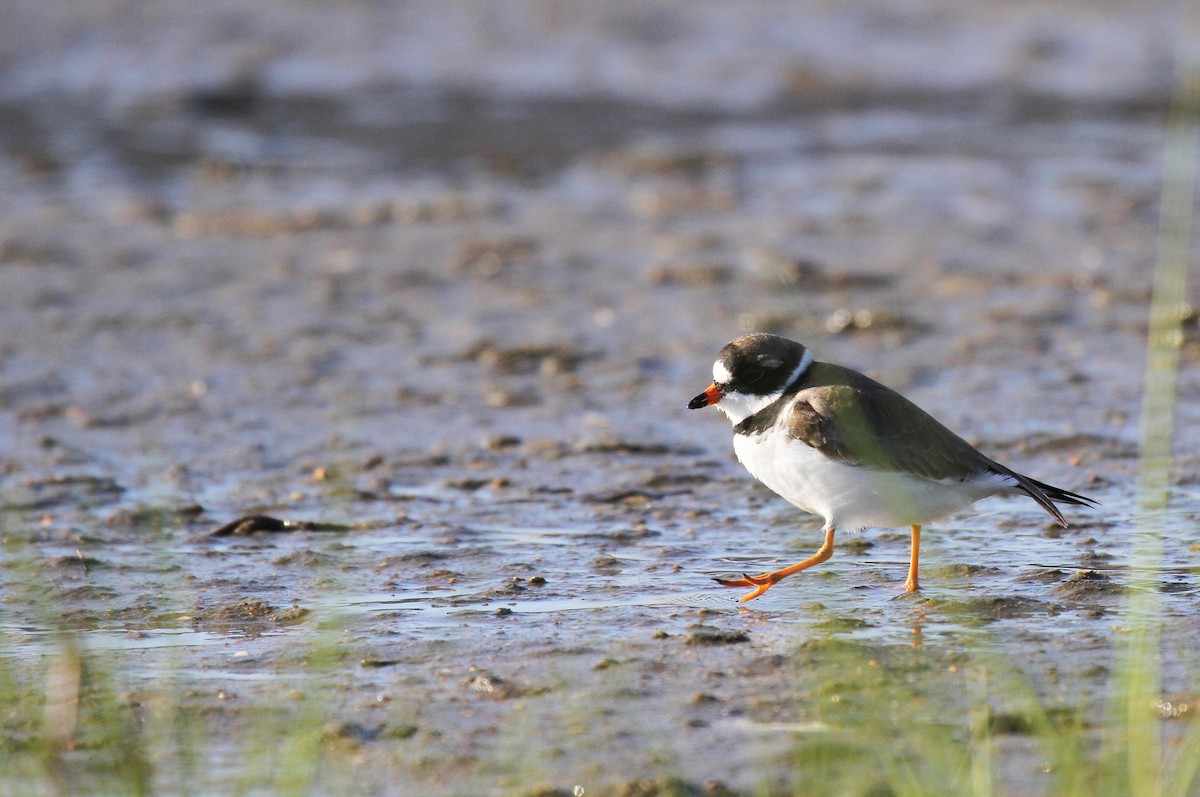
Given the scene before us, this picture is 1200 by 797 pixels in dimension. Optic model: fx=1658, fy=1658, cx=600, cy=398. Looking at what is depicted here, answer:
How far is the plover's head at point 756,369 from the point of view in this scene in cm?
496

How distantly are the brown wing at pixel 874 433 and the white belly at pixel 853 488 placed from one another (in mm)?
28

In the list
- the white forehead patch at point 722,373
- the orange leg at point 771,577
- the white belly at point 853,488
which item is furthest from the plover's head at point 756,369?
the orange leg at point 771,577

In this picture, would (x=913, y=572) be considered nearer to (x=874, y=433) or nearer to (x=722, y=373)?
(x=874, y=433)

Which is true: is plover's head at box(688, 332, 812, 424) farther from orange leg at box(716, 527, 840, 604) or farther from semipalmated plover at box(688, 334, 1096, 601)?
orange leg at box(716, 527, 840, 604)

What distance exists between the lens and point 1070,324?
822 cm

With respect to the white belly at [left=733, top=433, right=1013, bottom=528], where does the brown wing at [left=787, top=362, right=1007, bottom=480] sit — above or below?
above

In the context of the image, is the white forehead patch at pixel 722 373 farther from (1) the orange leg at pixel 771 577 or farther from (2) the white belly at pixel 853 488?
(1) the orange leg at pixel 771 577

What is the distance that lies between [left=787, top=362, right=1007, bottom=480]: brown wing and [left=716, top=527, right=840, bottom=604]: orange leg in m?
0.29

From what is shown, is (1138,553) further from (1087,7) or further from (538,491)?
(1087,7)

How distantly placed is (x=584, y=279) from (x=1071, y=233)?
123 inches

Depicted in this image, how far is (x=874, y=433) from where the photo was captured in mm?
4746

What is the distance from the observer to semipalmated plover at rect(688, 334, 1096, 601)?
4.65m

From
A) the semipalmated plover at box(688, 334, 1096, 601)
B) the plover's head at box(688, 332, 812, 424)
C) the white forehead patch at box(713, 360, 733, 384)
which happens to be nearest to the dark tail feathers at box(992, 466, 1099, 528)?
the semipalmated plover at box(688, 334, 1096, 601)

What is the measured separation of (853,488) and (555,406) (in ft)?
9.17
